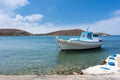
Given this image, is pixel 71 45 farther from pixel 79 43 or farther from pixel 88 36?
pixel 88 36

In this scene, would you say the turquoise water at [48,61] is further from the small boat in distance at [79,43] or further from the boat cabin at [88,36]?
the boat cabin at [88,36]

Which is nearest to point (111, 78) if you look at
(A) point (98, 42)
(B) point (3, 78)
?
(B) point (3, 78)

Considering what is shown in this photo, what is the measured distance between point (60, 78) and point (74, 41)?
20.6 metres

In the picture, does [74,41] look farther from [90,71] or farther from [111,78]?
[111,78]

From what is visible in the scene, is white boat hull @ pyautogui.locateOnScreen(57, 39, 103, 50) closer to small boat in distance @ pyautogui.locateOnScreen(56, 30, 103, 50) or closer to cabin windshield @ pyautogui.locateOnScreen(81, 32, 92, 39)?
small boat in distance @ pyautogui.locateOnScreen(56, 30, 103, 50)

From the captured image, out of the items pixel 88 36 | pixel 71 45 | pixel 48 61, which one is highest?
pixel 88 36

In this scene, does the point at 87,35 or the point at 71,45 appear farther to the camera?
the point at 87,35

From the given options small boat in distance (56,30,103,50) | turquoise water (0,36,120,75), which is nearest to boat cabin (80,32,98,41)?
small boat in distance (56,30,103,50)

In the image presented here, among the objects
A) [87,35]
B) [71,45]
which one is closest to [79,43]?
[71,45]

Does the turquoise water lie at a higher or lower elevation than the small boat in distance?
lower

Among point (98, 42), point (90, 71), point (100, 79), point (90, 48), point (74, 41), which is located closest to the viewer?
point (100, 79)

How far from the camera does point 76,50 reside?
81.6 ft

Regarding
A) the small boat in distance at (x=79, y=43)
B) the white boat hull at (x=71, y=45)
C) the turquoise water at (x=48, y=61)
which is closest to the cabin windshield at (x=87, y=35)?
the small boat in distance at (x=79, y=43)

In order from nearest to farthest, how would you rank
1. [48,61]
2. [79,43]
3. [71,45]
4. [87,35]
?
1. [48,61]
2. [71,45]
3. [79,43]
4. [87,35]
